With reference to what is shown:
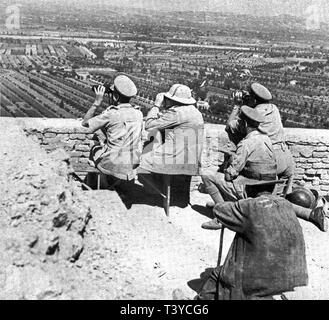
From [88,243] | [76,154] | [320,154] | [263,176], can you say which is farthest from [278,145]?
[88,243]

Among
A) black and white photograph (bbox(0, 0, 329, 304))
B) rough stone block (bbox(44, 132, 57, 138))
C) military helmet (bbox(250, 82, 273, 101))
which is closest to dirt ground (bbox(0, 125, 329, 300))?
black and white photograph (bbox(0, 0, 329, 304))

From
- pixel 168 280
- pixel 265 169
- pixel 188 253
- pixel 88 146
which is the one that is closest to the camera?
pixel 265 169

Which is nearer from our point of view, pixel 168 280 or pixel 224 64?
pixel 168 280

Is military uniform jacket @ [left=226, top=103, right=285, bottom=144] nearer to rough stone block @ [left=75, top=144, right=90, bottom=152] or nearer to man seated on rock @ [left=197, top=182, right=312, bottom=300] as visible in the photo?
rough stone block @ [left=75, top=144, right=90, bottom=152]

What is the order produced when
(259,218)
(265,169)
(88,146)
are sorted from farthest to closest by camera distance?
(88,146)
(265,169)
(259,218)

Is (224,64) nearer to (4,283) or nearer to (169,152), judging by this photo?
(169,152)

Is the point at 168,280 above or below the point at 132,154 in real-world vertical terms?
below

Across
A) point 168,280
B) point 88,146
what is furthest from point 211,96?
point 168,280
